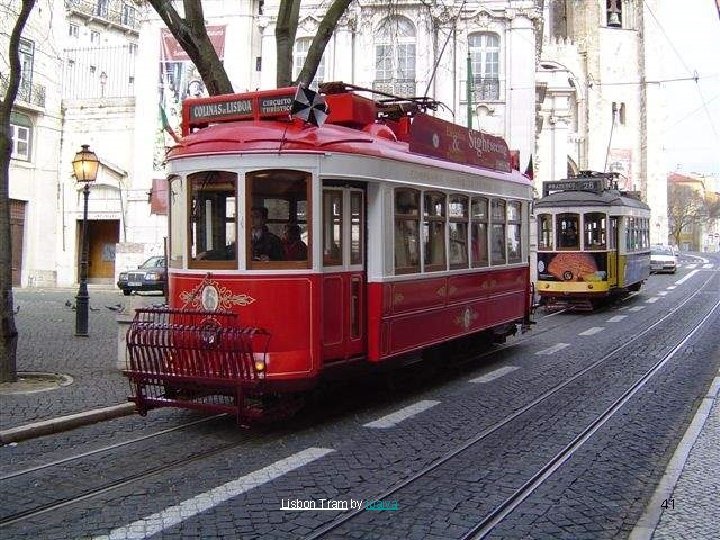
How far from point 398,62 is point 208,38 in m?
20.3

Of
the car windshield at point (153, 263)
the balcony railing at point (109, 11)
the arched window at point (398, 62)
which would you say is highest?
the balcony railing at point (109, 11)

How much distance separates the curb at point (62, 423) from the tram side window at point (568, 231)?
15194 mm

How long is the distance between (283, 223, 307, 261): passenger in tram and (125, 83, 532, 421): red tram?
1cm

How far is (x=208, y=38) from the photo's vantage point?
39.0ft

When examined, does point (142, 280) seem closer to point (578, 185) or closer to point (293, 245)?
point (578, 185)

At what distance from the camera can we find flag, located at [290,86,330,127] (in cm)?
797

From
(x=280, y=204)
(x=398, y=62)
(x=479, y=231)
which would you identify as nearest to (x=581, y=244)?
(x=479, y=231)

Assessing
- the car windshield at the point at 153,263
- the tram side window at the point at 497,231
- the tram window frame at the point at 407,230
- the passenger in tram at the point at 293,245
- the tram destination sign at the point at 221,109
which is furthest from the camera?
the car windshield at the point at 153,263

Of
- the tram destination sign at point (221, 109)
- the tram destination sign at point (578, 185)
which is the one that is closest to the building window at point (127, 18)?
the tram destination sign at point (578, 185)

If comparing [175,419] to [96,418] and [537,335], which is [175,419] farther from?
[537,335]

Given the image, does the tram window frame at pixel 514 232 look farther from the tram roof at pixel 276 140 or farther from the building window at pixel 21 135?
the building window at pixel 21 135

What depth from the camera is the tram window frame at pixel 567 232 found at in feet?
70.9

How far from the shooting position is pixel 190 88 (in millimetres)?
31984

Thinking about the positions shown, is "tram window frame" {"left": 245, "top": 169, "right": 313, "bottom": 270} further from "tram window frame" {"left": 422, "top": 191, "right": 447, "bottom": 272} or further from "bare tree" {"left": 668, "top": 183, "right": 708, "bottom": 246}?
"bare tree" {"left": 668, "top": 183, "right": 708, "bottom": 246}
